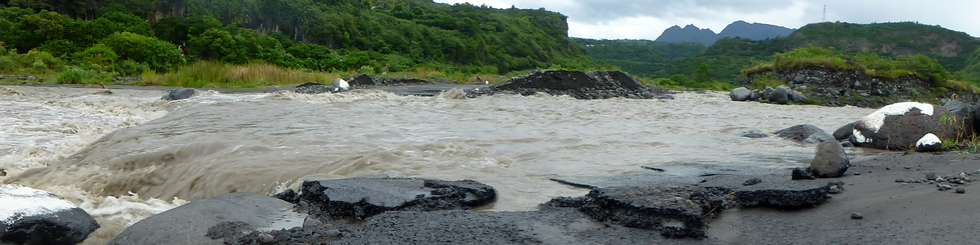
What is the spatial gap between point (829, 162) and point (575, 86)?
45.4 feet

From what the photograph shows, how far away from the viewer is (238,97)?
52.3 ft

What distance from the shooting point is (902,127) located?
7625 mm

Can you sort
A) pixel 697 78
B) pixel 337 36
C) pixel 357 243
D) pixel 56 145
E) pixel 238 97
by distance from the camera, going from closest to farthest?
1. pixel 357 243
2. pixel 56 145
3. pixel 238 97
4. pixel 697 78
5. pixel 337 36

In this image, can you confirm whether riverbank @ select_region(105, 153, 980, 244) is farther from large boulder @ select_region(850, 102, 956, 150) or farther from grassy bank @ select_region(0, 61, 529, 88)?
grassy bank @ select_region(0, 61, 529, 88)

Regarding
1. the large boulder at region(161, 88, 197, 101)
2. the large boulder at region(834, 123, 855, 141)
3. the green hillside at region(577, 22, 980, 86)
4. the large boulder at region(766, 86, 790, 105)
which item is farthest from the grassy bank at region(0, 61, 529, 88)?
the green hillside at region(577, 22, 980, 86)

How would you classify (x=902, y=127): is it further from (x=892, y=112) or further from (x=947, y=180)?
(x=947, y=180)

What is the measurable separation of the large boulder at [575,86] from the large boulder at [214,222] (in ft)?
46.7

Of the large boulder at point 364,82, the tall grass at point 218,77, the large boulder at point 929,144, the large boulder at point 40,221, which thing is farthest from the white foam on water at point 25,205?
the large boulder at point 364,82

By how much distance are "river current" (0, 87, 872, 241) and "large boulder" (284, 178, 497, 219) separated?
0.71ft

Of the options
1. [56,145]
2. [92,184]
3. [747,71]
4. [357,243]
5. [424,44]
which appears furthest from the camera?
[424,44]

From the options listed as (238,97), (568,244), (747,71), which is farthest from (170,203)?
(747,71)

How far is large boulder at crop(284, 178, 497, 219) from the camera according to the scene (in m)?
4.36

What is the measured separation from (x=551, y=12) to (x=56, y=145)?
13075 centimetres

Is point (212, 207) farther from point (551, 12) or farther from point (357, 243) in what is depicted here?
point (551, 12)
